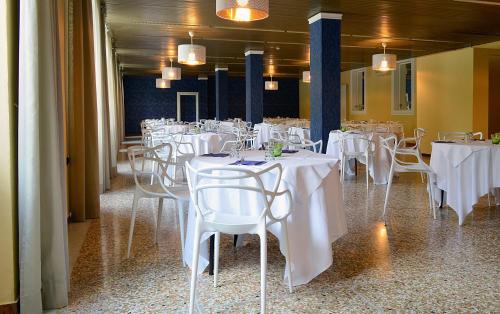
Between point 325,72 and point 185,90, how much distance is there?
15.0 meters

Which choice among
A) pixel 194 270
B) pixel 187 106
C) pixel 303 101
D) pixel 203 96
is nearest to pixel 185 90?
pixel 187 106

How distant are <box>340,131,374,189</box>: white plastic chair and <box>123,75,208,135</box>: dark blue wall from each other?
49.8 feet

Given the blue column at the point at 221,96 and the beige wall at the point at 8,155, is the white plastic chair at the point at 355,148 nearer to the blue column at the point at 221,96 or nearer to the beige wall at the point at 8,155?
the beige wall at the point at 8,155

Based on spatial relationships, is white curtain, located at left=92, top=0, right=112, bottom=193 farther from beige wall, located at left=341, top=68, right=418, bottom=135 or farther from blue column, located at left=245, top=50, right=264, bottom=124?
beige wall, located at left=341, top=68, right=418, bottom=135

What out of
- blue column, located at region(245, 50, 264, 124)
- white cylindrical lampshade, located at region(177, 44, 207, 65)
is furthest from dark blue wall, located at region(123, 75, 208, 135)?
white cylindrical lampshade, located at region(177, 44, 207, 65)

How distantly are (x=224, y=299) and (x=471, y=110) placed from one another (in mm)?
10374

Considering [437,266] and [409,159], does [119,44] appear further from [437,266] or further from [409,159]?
[437,266]

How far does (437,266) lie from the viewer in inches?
132

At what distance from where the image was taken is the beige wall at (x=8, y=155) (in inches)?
96.6

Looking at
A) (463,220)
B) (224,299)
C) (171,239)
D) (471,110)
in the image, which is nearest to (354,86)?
(471,110)

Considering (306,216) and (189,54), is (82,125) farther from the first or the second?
(189,54)

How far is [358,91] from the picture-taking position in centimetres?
1767

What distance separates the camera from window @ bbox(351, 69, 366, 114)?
17206 mm

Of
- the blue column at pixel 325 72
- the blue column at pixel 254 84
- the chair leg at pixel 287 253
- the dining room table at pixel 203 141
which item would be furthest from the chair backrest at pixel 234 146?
the blue column at pixel 254 84
